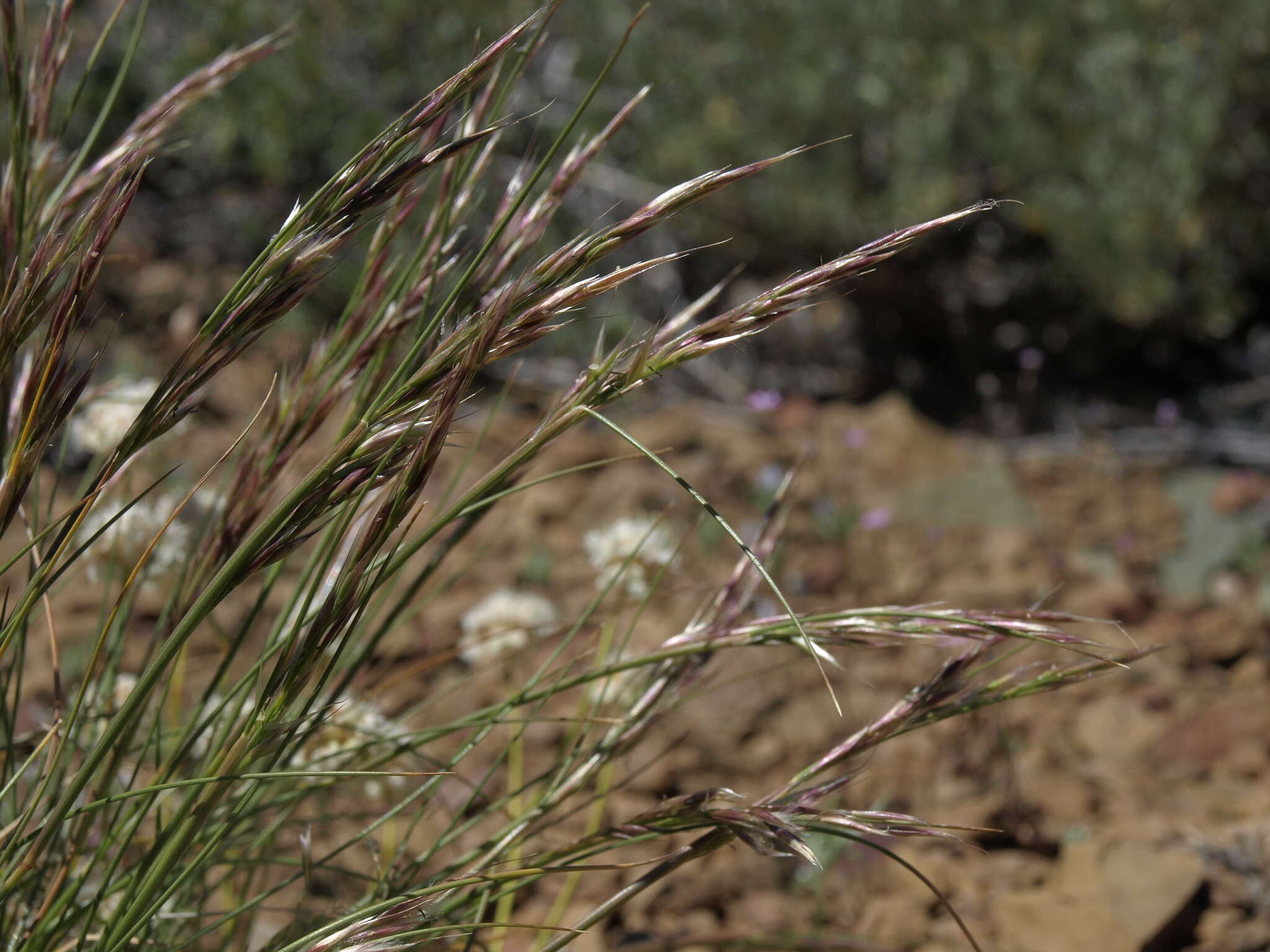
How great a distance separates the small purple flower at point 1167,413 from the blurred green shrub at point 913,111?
0.34m

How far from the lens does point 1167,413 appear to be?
10.7ft

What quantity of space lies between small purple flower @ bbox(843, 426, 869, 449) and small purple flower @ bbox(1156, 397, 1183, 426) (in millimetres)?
839

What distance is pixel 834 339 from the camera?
459 cm

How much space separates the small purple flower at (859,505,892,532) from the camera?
315 cm

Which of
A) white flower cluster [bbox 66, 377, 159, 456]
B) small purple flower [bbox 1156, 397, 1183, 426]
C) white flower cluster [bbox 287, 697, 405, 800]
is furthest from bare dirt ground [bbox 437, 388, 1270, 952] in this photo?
white flower cluster [bbox 66, 377, 159, 456]

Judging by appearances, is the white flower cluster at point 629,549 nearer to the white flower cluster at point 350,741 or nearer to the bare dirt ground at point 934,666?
the bare dirt ground at point 934,666

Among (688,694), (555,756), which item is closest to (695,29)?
(555,756)

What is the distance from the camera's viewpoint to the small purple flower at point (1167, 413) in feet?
10.8

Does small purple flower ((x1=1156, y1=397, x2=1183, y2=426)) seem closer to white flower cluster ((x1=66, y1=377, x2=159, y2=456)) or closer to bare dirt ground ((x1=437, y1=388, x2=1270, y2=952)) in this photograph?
bare dirt ground ((x1=437, y1=388, x2=1270, y2=952))

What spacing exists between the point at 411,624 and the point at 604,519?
0.70 meters

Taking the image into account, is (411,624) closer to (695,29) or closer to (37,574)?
(37,574)

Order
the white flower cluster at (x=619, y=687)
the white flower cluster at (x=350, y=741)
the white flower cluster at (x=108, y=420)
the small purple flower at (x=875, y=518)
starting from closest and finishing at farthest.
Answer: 1. the white flower cluster at (x=619, y=687)
2. the white flower cluster at (x=350, y=741)
3. the white flower cluster at (x=108, y=420)
4. the small purple flower at (x=875, y=518)

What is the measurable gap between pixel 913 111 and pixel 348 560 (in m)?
3.68

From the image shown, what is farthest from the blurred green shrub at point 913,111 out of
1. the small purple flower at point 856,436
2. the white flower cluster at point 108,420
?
the white flower cluster at point 108,420
